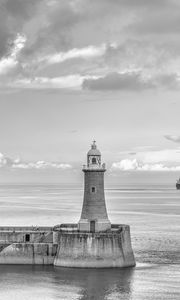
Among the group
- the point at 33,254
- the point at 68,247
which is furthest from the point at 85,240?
the point at 33,254

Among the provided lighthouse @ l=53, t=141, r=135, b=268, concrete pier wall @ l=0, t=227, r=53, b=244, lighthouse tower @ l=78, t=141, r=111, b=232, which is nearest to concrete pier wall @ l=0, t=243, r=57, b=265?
lighthouse @ l=53, t=141, r=135, b=268

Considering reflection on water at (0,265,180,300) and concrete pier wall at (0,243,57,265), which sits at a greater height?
concrete pier wall at (0,243,57,265)

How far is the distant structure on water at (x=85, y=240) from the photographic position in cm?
5103

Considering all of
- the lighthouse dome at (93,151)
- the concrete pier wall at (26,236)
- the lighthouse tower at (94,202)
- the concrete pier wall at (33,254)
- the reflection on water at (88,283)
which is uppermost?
the lighthouse dome at (93,151)

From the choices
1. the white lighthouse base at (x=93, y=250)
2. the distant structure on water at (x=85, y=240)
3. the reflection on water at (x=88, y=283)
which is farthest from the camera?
the distant structure on water at (x=85, y=240)

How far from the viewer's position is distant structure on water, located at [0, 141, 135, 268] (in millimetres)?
51031

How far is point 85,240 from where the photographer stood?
2008 inches

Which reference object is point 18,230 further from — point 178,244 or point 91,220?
Result: point 178,244

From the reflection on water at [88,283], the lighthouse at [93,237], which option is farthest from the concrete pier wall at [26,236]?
the reflection on water at [88,283]

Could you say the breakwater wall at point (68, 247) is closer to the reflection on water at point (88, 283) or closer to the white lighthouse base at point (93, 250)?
the white lighthouse base at point (93, 250)

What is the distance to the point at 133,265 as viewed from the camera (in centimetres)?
5350

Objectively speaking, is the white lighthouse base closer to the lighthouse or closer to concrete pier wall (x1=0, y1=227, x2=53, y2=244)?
the lighthouse

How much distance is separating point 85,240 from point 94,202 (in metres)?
3.99

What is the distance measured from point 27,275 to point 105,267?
6.00 metres
